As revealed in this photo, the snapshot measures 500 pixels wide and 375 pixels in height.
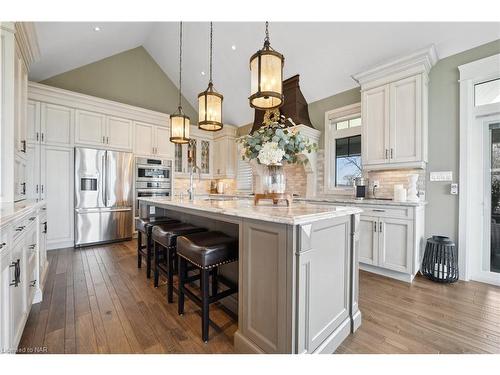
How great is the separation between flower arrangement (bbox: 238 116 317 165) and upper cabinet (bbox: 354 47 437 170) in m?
1.69

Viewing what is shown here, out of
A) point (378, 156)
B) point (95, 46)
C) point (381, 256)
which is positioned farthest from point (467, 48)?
point (95, 46)

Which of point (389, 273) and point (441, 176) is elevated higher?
point (441, 176)

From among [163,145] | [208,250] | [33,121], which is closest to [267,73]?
[208,250]

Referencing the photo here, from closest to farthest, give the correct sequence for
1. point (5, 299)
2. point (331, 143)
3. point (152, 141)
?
1. point (5, 299)
2. point (331, 143)
3. point (152, 141)

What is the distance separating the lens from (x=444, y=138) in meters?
2.87

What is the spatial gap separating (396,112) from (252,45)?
272 centimetres

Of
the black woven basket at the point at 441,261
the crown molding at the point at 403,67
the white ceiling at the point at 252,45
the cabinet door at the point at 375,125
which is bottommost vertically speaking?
the black woven basket at the point at 441,261

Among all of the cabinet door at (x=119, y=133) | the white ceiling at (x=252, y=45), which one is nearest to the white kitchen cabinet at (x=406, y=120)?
the white ceiling at (x=252, y=45)

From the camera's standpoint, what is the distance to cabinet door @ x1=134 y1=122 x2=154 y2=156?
4.80 metres

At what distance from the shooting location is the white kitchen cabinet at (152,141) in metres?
4.83

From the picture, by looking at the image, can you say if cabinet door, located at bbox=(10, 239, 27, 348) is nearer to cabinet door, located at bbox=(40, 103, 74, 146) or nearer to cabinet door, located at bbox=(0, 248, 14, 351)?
cabinet door, located at bbox=(0, 248, 14, 351)

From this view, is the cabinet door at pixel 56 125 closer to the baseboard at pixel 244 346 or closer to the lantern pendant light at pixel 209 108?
the lantern pendant light at pixel 209 108

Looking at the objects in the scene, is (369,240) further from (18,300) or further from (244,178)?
(244,178)

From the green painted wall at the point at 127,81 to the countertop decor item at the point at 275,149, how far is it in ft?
14.5
